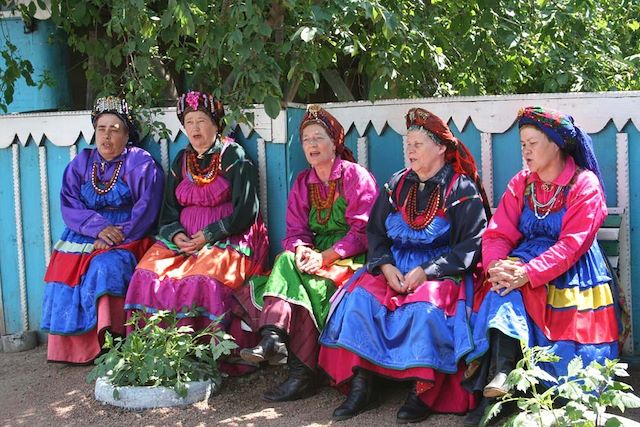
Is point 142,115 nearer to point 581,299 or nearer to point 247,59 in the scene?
point 247,59

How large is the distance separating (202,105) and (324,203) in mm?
959

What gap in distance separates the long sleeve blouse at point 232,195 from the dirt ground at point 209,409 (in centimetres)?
85

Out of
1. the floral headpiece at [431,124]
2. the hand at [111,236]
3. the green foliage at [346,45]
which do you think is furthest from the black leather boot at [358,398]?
the hand at [111,236]

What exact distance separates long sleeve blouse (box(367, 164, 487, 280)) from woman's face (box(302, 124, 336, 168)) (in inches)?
16.9

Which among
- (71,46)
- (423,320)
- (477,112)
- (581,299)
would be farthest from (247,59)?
(71,46)

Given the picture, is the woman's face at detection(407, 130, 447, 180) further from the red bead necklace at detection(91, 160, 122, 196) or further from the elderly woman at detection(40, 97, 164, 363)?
the red bead necklace at detection(91, 160, 122, 196)

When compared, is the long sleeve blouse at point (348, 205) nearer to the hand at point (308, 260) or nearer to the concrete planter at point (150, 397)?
the hand at point (308, 260)

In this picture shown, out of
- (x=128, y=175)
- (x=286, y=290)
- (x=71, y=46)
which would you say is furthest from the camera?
(x=71, y=46)

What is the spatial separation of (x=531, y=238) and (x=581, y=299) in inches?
16.6

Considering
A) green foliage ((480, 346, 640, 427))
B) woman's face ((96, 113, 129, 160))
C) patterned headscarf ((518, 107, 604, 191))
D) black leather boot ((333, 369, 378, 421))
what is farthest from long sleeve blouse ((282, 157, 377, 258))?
green foliage ((480, 346, 640, 427))

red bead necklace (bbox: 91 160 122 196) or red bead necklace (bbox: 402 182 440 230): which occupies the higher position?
red bead necklace (bbox: 91 160 122 196)

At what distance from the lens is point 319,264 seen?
15.7 ft

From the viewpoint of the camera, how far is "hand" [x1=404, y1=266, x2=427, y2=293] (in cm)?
439

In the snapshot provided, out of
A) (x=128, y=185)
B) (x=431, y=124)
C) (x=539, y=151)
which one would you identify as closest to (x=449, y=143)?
(x=431, y=124)
